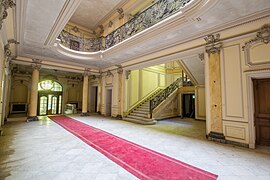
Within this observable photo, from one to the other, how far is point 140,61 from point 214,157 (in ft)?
17.8

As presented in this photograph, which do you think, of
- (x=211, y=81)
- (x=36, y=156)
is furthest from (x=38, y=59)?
(x=211, y=81)

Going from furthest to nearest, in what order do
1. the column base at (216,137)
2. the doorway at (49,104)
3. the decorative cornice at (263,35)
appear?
the doorway at (49,104)
the column base at (216,137)
the decorative cornice at (263,35)

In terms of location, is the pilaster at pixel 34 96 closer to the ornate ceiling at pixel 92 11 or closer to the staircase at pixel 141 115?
the ornate ceiling at pixel 92 11

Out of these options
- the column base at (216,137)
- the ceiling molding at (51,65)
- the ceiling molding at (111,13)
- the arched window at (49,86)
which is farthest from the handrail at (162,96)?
the arched window at (49,86)

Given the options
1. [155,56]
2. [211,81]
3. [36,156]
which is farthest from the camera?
[155,56]

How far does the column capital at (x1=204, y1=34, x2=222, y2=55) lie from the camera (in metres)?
4.22

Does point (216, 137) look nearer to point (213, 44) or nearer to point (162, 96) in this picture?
point (213, 44)

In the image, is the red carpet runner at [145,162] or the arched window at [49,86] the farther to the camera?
the arched window at [49,86]

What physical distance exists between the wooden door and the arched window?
535 inches

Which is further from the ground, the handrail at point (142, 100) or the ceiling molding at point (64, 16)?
the ceiling molding at point (64, 16)

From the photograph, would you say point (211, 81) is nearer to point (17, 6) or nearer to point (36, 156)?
point (36, 156)

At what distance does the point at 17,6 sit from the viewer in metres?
3.12

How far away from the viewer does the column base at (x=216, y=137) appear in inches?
157

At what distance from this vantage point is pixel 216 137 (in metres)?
4.10
